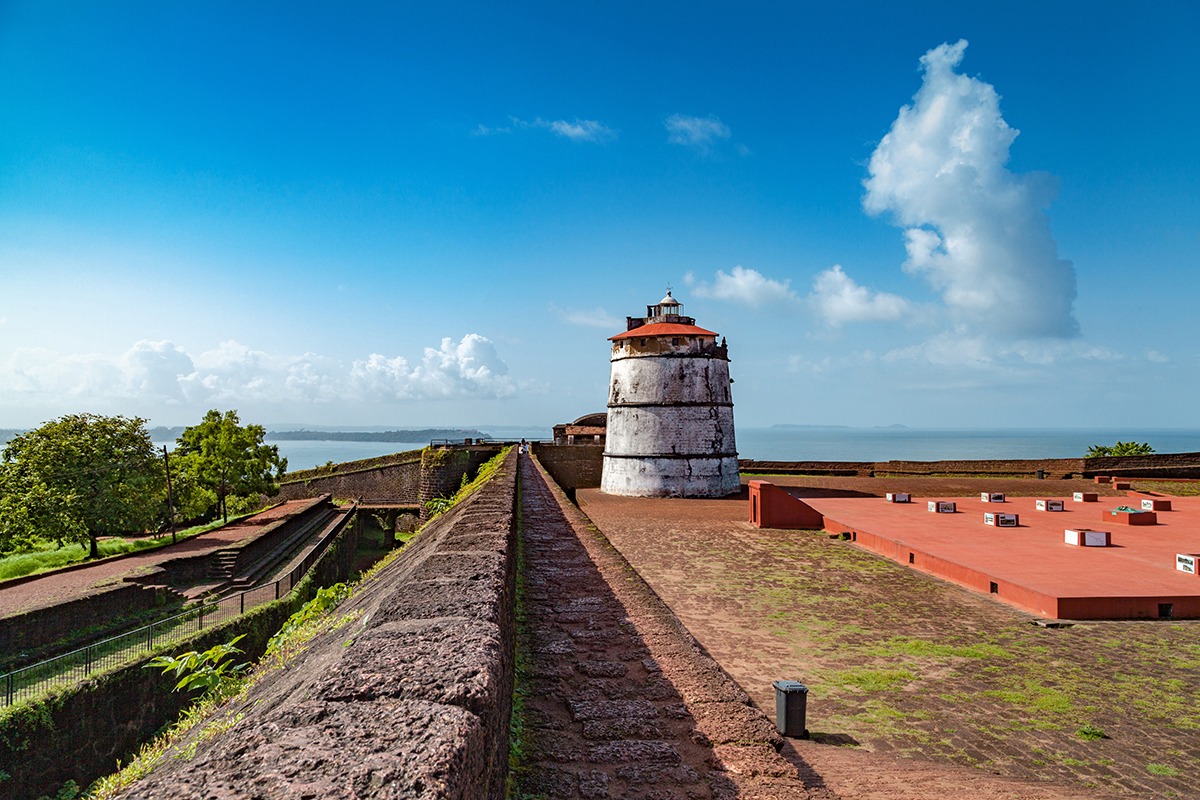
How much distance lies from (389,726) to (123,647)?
49.1ft

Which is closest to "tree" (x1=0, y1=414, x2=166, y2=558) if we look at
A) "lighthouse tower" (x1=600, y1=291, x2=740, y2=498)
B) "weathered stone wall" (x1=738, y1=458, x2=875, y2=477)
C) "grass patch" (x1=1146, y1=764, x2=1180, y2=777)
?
"lighthouse tower" (x1=600, y1=291, x2=740, y2=498)

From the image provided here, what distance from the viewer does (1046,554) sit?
12.2 meters

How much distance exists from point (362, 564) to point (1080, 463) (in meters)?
31.1

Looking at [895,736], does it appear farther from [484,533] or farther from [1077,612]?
[1077,612]

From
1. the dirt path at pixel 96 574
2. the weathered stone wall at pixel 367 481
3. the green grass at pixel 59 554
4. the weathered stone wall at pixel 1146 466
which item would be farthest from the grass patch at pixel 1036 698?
the weathered stone wall at pixel 367 481

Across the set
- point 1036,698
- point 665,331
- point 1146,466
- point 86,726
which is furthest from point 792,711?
point 1146,466

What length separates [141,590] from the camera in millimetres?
16250

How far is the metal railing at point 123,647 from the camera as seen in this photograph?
1085cm

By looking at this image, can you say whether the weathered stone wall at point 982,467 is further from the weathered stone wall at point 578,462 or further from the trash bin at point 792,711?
the trash bin at point 792,711

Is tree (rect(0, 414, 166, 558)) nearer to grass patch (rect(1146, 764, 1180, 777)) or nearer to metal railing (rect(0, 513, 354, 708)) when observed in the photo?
metal railing (rect(0, 513, 354, 708))

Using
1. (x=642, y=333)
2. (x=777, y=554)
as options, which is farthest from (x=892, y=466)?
(x=777, y=554)

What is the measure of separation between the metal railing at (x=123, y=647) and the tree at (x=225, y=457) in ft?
55.0

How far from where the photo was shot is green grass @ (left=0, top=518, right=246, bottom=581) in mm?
20862

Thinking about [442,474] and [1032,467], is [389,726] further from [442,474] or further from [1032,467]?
[1032,467]
